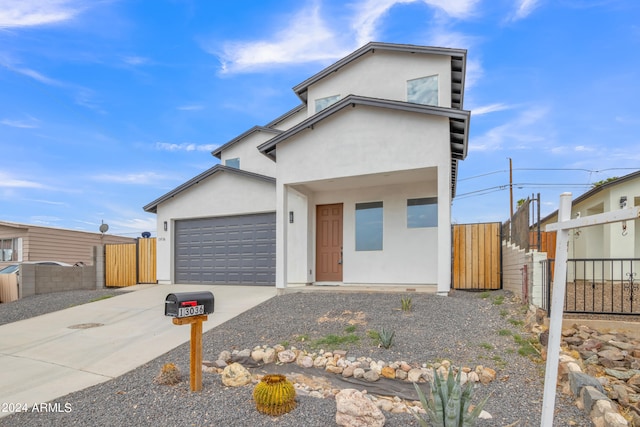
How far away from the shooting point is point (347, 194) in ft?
36.4

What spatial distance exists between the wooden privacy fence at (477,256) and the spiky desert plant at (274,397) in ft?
26.2

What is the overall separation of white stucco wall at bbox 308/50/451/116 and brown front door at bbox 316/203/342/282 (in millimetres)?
4147

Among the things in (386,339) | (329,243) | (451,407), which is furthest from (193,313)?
(329,243)

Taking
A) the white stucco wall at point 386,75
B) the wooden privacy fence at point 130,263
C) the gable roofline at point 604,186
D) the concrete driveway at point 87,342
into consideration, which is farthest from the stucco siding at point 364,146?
the wooden privacy fence at point 130,263

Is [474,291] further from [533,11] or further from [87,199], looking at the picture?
[87,199]

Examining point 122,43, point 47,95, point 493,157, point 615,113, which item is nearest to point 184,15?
point 122,43

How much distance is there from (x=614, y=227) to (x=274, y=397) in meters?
12.8

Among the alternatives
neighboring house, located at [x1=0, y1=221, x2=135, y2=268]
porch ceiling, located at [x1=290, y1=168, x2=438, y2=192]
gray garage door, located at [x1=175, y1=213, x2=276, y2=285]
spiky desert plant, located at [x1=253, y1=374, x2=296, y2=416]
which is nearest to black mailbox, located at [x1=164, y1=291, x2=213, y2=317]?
spiky desert plant, located at [x1=253, y1=374, x2=296, y2=416]

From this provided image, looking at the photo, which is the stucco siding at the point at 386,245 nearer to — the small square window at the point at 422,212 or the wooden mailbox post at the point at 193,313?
the small square window at the point at 422,212

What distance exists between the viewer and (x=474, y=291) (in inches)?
400

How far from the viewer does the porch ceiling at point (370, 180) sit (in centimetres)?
930

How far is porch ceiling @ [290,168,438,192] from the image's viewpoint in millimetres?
9297

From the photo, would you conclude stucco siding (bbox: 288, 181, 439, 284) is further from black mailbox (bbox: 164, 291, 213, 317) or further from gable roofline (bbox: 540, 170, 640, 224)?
black mailbox (bbox: 164, 291, 213, 317)

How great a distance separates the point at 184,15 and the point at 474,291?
10926 millimetres
